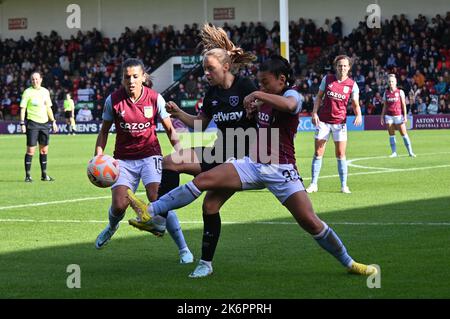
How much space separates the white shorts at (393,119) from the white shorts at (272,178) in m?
19.2

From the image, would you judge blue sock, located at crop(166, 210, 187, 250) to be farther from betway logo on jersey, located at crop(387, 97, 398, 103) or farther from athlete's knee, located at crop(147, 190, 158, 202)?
betway logo on jersey, located at crop(387, 97, 398, 103)

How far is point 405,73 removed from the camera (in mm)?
46875

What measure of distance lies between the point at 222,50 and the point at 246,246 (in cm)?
263

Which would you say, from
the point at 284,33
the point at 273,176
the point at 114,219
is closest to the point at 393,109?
the point at 284,33

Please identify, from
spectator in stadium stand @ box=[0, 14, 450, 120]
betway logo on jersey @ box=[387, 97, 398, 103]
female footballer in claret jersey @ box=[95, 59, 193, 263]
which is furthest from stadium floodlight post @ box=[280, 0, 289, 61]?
female footballer in claret jersey @ box=[95, 59, 193, 263]

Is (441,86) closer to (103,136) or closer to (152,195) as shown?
(103,136)

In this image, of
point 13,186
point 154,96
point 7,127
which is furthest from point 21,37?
point 154,96

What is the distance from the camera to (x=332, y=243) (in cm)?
856

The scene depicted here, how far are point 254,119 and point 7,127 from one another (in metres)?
44.3

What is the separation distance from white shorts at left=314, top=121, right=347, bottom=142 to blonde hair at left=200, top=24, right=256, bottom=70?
7.64 meters

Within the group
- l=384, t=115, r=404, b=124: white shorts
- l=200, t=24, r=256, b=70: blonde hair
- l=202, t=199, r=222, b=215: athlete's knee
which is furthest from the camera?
l=384, t=115, r=404, b=124: white shorts

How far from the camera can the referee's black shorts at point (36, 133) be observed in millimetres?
20953

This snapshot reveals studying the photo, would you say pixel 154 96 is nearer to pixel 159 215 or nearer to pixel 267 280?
pixel 159 215

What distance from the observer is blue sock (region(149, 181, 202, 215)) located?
8.49 metres
